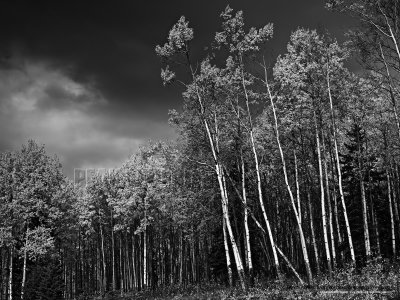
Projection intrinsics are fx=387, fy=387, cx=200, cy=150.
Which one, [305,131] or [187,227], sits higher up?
[305,131]

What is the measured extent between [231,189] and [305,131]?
682 centimetres

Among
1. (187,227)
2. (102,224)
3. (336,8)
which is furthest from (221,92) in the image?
(102,224)

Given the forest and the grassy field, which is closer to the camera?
the grassy field

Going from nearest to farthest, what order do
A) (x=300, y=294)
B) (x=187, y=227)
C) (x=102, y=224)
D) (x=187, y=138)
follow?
(x=300, y=294)
(x=187, y=138)
(x=187, y=227)
(x=102, y=224)

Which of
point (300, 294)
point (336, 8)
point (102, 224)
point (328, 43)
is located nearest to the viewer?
point (300, 294)

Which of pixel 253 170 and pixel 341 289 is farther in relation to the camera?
pixel 253 170

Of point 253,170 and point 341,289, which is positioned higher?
point 253,170

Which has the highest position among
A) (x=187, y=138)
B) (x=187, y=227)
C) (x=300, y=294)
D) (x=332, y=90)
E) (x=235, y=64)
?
(x=235, y=64)

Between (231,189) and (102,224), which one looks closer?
(231,189)

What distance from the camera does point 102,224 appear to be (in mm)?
46656

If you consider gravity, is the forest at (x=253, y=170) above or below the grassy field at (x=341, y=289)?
above

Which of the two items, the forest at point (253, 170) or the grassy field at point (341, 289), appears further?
the forest at point (253, 170)

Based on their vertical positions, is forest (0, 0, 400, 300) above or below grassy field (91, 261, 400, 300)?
above

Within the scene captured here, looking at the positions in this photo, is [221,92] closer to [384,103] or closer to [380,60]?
[380,60]
